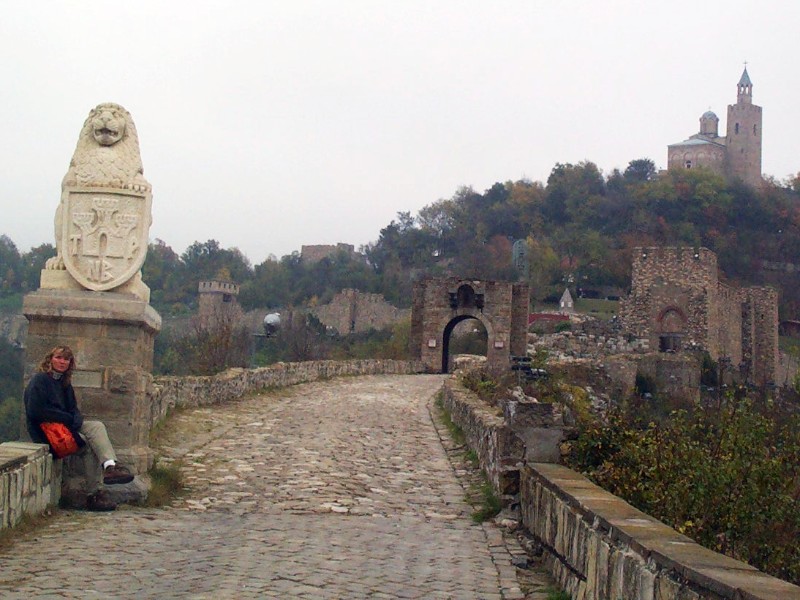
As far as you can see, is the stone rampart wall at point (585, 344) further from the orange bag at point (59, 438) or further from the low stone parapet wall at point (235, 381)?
the orange bag at point (59, 438)

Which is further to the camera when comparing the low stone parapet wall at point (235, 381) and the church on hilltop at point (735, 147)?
the church on hilltop at point (735, 147)

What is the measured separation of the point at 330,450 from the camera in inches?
446

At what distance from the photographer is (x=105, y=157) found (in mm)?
8359

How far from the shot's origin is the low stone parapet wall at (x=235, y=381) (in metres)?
13.9

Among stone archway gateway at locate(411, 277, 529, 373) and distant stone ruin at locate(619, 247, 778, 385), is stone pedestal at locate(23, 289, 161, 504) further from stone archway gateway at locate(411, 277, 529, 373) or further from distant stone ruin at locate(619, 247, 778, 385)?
distant stone ruin at locate(619, 247, 778, 385)

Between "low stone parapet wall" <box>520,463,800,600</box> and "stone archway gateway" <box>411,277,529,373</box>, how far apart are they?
29.0 m

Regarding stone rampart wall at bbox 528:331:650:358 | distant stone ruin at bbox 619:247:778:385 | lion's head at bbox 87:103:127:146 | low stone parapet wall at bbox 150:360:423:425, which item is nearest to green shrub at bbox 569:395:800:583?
low stone parapet wall at bbox 150:360:423:425

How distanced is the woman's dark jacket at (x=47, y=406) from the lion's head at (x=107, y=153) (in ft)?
5.38

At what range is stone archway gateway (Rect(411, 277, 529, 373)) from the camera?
3622 centimetres

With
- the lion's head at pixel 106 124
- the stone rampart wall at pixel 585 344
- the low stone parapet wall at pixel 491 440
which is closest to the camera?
the low stone parapet wall at pixel 491 440

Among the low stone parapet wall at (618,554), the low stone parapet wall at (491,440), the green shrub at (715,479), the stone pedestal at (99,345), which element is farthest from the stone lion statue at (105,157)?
the green shrub at (715,479)

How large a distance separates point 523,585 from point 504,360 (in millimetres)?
29834

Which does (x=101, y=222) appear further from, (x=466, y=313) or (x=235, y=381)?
(x=466, y=313)

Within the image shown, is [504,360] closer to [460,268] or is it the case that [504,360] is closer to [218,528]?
[218,528]
